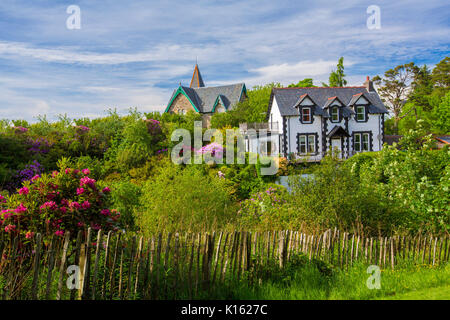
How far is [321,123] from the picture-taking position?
1326 inches

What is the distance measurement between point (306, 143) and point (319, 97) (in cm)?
435

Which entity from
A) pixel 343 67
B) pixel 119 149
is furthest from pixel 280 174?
pixel 343 67

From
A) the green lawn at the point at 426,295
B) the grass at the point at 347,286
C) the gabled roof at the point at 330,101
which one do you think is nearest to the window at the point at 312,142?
the gabled roof at the point at 330,101

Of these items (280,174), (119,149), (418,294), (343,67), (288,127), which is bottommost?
(418,294)

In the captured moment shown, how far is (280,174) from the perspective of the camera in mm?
22547

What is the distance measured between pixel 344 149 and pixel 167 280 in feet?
97.3

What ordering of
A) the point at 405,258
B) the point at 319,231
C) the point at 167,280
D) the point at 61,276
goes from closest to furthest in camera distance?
the point at 61,276 < the point at 167,280 < the point at 405,258 < the point at 319,231

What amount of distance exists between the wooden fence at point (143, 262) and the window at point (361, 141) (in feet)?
86.6

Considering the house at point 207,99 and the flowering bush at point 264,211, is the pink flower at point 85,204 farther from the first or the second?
the house at point 207,99

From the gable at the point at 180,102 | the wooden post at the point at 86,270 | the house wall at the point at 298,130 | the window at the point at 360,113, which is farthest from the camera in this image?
the gable at the point at 180,102

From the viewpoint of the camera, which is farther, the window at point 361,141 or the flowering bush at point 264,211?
the window at point 361,141

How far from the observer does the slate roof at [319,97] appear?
3343cm

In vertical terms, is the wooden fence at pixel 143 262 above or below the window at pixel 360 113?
below
